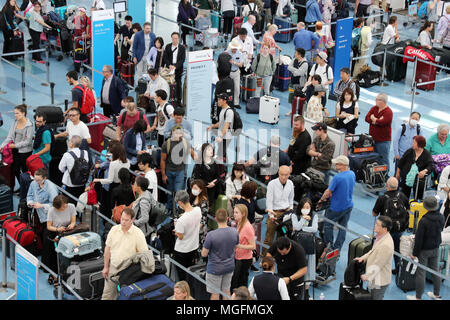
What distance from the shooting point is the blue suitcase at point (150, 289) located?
31.4ft

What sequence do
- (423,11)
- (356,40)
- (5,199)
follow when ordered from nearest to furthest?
(5,199) < (356,40) < (423,11)

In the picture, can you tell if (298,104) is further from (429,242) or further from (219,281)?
(219,281)

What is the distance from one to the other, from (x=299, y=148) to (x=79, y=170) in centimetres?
358

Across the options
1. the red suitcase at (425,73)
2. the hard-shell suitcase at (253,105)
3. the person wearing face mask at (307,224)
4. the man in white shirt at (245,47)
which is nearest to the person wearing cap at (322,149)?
the person wearing face mask at (307,224)

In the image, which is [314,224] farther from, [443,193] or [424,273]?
[443,193]

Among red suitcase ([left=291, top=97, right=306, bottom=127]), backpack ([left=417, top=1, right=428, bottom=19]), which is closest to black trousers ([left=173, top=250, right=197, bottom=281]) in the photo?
red suitcase ([left=291, top=97, right=306, bottom=127])

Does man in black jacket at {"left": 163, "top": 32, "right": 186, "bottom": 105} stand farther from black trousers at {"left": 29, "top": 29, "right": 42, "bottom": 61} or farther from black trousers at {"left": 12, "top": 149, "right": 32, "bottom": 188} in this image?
black trousers at {"left": 12, "top": 149, "right": 32, "bottom": 188}

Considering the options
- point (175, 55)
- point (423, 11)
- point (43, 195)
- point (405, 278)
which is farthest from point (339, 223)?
point (423, 11)

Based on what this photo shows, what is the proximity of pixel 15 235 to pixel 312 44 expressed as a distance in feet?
32.4

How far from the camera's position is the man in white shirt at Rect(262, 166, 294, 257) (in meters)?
11.5

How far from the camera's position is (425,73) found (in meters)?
20.4

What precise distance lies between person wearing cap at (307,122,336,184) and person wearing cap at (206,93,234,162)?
65.3 inches

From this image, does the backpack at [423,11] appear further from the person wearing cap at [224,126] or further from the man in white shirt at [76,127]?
the man in white shirt at [76,127]

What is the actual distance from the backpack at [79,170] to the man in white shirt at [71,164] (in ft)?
0.10
